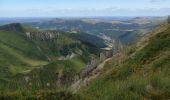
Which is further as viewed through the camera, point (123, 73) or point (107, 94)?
point (123, 73)

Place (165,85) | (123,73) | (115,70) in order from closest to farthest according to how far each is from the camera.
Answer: (165,85) < (123,73) < (115,70)

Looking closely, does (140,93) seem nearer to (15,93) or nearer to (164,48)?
(15,93)

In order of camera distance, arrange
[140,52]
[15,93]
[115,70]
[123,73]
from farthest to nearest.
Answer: [140,52] < [115,70] < [123,73] < [15,93]

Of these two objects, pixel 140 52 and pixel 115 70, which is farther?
pixel 140 52

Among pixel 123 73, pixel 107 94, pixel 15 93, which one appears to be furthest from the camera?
pixel 123 73

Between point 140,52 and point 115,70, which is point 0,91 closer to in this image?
point 115,70

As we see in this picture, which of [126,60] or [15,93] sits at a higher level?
[15,93]

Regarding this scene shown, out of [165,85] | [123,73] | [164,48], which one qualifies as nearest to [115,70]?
[123,73]

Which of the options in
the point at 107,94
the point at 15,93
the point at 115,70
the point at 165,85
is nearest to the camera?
the point at 15,93

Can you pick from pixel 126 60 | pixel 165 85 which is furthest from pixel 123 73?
pixel 165 85
